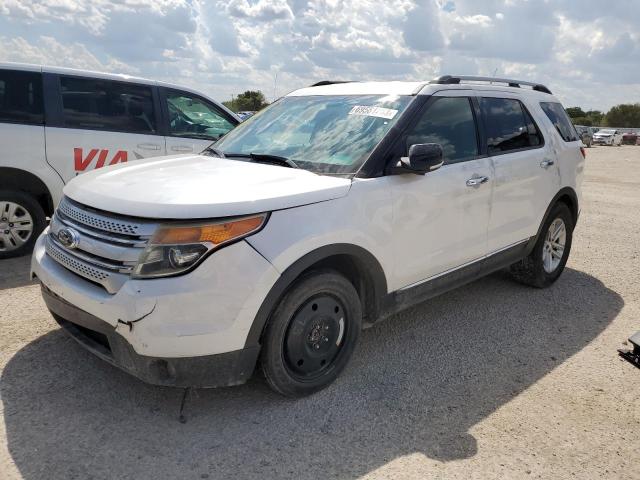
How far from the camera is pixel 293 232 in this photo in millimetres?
2861

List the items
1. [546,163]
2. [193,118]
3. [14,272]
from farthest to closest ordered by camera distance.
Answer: [193,118]
[14,272]
[546,163]

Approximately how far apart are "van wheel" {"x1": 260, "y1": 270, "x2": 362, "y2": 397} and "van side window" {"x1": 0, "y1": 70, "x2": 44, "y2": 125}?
4.11m

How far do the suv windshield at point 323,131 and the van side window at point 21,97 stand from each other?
2577mm

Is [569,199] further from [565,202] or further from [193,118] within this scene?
[193,118]

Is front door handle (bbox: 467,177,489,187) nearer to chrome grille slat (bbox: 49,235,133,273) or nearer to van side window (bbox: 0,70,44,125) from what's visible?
chrome grille slat (bbox: 49,235,133,273)

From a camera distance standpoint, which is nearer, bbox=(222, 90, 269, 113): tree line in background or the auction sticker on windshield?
the auction sticker on windshield

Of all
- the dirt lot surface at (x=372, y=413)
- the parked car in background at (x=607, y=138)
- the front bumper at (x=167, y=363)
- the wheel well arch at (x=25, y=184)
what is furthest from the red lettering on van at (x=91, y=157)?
the parked car in background at (x=607, y=138)

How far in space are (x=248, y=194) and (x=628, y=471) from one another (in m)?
2.39

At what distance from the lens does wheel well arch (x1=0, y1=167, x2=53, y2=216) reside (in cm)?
549

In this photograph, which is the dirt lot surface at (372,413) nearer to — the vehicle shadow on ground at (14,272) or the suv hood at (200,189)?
the vehicle shadow on ground at (14,272)

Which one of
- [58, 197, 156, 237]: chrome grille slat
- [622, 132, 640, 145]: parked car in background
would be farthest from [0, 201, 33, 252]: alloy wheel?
[622, 132, 640, 145]: parked car in background

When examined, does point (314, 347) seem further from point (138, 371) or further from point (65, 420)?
point (65, 420)

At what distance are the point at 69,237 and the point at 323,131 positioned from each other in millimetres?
1740

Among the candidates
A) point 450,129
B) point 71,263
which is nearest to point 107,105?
point 71,263
